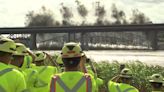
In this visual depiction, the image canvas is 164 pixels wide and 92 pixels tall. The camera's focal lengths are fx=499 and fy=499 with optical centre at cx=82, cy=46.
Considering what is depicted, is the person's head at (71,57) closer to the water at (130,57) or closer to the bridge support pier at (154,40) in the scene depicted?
the water at (130,57)

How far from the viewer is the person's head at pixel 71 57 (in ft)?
18.6

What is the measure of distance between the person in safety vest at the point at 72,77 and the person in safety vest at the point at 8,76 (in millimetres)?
467

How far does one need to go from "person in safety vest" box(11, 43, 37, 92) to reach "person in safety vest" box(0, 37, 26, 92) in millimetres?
1301

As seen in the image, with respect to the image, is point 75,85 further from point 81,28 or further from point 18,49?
point 81,28

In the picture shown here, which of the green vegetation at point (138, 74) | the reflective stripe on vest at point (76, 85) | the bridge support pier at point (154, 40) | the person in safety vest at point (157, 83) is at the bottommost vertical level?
the bridge support pier at point (154, 40)

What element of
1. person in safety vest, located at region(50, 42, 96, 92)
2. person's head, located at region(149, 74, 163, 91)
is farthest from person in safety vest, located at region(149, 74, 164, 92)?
person in safety vest, located at region(50, 42, 96, 92)

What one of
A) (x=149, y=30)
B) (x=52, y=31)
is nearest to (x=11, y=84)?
(x=149, y=30)

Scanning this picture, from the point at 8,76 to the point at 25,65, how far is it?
2.60m

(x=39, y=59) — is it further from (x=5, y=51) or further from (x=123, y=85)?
(x=5, y=51)

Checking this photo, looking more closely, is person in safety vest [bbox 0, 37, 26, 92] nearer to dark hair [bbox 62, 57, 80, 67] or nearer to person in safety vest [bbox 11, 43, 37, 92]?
dark hair [bbox 62, 57, 80, 67]

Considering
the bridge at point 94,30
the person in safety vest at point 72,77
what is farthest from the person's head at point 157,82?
the bridge at point 94,30

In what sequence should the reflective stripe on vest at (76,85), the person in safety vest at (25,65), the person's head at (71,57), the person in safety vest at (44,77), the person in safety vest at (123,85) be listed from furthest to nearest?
the person in safety vest at (44,77), the person in safety vest at (123,85), the person in safety vest at (25,65), the reflective stripe on vest at (76,85), the person's head at (71,57)

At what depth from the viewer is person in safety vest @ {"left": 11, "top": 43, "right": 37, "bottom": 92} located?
7.03 metres

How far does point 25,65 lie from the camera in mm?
8086
